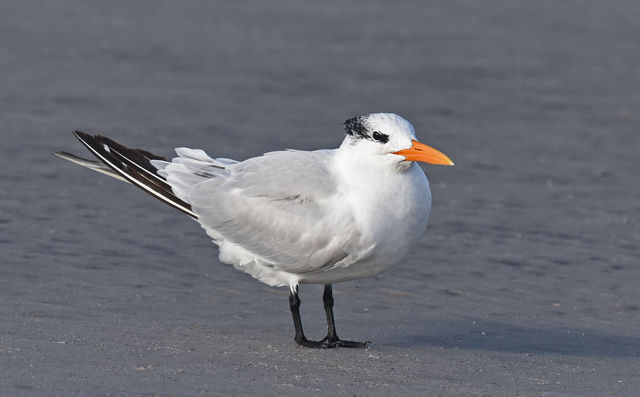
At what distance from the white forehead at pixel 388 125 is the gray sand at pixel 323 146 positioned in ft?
3.46

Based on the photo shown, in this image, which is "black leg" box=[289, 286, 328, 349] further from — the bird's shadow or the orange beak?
the orange beak

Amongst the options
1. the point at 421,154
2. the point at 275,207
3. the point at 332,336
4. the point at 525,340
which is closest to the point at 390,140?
the point at 421,154

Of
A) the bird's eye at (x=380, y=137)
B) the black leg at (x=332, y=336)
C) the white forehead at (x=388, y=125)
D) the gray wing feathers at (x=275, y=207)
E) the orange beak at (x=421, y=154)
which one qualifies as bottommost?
the black leg at (x=332, y=336)

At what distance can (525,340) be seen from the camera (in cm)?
575

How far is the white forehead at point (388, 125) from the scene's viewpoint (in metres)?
5.16

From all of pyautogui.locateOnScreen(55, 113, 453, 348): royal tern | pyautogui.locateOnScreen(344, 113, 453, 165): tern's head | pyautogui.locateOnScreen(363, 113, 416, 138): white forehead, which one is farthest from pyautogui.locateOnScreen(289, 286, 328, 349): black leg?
pyautogui.locateOnScreen(363, 113, 416, 138): white forehead

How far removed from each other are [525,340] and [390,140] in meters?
1.35

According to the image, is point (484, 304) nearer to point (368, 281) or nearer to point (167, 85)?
point (368, 281)

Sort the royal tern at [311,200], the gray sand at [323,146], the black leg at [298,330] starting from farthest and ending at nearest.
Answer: the black leg at [298,330] → the royal tern at [311,200] → the gray sand at [323,146]

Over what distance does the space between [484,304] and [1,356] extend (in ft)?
9.08

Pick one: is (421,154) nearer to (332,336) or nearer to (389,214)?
(389,214)

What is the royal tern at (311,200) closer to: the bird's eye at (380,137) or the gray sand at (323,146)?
the bird's eye at (380,137)

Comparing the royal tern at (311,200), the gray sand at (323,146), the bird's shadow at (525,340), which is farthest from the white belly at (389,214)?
the bird's shadow at (525,340)

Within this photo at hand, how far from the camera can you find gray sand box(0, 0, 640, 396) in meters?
5.04
